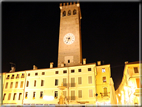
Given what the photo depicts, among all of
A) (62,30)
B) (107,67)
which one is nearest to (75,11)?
(62,30)

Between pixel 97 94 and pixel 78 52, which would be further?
pixel 78 52

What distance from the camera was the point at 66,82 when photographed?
31672mm

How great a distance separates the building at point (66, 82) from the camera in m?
30.1

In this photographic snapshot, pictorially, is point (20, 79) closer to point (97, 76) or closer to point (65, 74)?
point (65, 74)

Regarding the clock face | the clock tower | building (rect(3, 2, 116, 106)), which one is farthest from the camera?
the clock face

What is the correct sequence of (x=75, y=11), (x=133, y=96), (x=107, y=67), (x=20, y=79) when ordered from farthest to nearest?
(x=75, y=11), (x=20, y=79), (x=107, y=67), (x=133, y=96)

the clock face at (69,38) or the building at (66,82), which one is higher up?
the clock face at (69,38)

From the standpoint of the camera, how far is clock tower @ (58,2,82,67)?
1455 inches

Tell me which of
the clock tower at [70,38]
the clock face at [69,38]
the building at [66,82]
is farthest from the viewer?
the clock face at [69,38]

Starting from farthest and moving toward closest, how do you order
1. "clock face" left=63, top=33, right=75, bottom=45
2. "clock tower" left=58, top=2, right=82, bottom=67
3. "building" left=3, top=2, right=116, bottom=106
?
"clock face" left=63, top=33, right=75, bottom=45 → "clock tower" left=58, top=2, right=82, bottom=67 → "building" left=3, top=2, right=116, bottom=106

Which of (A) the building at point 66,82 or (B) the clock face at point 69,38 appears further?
(B) the clock face at point 69,38

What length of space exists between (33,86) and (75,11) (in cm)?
2350

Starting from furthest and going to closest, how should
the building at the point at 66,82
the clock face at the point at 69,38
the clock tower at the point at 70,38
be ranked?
1. the clock face at the point at 69,38
2. the clock tower at the point at 70,38
3. the building at the point at 66,82

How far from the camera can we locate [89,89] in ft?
98.2
